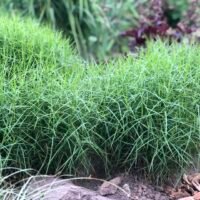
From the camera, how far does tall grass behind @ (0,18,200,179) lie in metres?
2.72

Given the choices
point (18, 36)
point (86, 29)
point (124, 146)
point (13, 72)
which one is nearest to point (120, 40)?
point (86, 29)

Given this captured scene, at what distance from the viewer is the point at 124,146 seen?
9.20 feet

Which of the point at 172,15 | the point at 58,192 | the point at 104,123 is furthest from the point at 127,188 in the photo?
the point at 172,15

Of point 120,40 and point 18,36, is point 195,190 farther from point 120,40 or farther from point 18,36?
point 120,40

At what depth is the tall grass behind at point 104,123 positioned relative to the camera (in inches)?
107

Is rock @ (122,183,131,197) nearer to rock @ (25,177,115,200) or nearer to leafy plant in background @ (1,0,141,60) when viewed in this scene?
rock @ (25,177,115,200)


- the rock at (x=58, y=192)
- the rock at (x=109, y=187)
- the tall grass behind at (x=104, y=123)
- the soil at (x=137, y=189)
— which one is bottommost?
the soil at (x=137, y=189)

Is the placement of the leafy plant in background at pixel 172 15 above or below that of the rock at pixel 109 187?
above

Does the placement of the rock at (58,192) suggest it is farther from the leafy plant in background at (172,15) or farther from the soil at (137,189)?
the leafy plant in background at (172,15)

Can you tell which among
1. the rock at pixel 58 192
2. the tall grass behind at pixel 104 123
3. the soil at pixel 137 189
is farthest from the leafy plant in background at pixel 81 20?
the rock at pixel 58 192

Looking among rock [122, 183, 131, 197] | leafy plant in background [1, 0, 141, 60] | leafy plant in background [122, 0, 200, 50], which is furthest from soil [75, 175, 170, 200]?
leafy plant in background [1, 0, 141, 60]

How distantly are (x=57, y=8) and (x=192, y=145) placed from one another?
11.4ft

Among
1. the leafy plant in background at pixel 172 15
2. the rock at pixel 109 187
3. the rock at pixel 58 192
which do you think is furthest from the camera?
the leafy plant in background at pixel 172 15

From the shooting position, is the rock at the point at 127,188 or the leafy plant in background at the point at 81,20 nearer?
the rock at the point at 127,188
